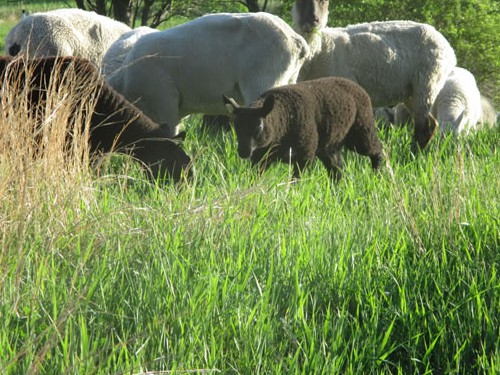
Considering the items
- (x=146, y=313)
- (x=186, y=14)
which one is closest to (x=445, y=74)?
(x=146, y=313)

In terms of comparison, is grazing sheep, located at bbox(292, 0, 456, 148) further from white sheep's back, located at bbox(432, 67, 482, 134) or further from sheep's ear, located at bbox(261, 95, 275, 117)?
sheep's ear, located at bbox(261, 95, 275, 117)

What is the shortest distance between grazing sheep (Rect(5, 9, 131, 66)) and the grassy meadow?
19.7 feet

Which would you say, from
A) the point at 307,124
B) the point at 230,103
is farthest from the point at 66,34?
the point at 307,124

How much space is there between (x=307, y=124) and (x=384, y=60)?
12.2 feet

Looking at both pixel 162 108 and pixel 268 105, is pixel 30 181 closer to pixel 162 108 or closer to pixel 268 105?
pixel 268 105

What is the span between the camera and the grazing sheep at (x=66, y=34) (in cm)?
1219

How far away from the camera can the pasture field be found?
13.7ft

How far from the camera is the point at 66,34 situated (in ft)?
40.7

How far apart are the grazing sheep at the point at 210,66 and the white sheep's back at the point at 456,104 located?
338cm

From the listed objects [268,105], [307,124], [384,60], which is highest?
[268,105]

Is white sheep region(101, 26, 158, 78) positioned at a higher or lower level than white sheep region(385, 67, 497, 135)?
higher

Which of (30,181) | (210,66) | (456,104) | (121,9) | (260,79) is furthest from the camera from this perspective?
(121,9)

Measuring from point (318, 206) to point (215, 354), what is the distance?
2.66m

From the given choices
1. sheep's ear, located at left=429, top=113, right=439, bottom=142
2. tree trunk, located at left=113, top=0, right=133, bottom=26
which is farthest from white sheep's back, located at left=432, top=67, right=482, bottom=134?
tree trunk, located at left=113, top=0, right=133, bottom=26
